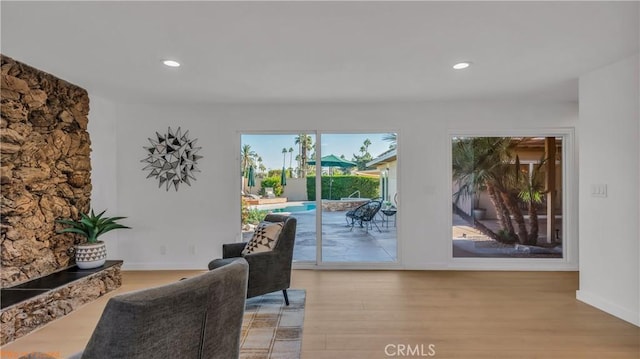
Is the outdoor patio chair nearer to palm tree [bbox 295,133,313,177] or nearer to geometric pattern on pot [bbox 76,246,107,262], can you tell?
palm tree [bbox 295,133,313,177]

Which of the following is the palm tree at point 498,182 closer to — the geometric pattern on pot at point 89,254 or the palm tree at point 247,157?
the palm tree at point 247,157

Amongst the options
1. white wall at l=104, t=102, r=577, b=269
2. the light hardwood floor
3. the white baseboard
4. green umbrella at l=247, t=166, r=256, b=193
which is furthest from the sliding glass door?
the white baseboard

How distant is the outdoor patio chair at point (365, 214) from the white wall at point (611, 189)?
2.31 meters

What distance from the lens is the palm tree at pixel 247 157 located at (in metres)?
4.47

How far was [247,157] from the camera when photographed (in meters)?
4.48

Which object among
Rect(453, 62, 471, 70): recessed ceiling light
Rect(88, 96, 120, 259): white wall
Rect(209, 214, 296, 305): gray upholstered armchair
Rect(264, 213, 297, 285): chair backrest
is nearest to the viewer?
Rect(453, 62, 471, 70): recessed ceiling light

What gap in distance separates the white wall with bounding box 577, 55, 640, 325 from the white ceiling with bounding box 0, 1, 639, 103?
0.30m

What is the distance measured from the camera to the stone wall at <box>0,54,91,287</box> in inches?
110

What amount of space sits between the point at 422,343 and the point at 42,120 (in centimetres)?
418

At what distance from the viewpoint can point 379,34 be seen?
7.39 feet

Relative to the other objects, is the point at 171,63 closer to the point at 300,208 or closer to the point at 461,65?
the point at 300,208

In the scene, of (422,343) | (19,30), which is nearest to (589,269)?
(422,343)

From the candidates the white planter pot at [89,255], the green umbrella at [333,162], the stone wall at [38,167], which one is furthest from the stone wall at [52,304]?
the green umbrella at [333,162]

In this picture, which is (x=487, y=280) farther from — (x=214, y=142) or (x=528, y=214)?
(x=214, y=142)
